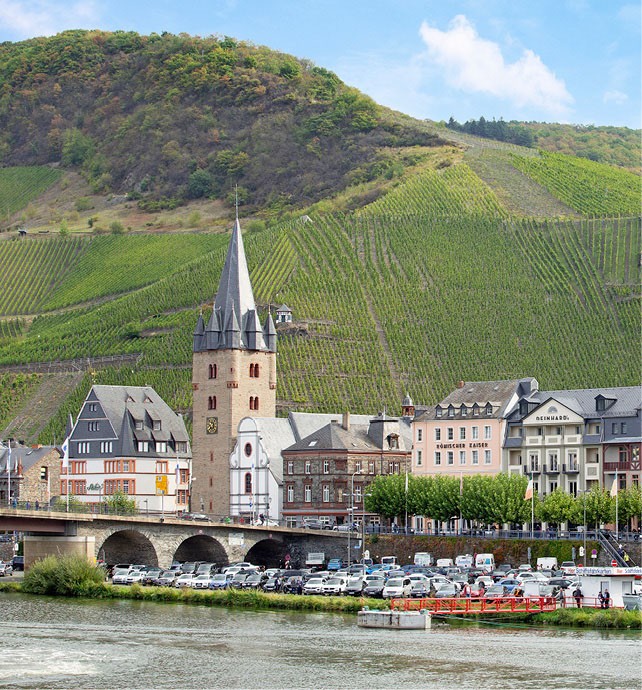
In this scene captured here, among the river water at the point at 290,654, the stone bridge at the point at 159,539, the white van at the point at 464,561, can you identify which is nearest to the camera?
the river water at the point at 290,654

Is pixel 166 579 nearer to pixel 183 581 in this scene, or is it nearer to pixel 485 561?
pixel 183 581

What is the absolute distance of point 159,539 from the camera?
101062mm

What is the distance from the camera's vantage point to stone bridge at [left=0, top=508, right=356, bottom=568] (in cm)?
9612

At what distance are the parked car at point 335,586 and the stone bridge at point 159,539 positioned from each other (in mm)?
18711

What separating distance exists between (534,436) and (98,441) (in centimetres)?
3939

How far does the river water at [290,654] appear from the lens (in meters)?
57.4

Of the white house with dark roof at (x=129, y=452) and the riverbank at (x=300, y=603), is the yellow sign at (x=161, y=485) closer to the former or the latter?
the white house with dark roof at (x=129, y=452)

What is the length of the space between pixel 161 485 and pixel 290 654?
6294 cm

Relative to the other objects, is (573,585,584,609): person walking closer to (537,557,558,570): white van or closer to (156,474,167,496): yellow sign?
(537,557,558,570): white van

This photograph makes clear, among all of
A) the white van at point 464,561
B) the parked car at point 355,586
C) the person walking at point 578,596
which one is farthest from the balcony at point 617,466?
the person walking at point 578,596

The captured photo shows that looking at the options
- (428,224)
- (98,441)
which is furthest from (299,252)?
(98,441)

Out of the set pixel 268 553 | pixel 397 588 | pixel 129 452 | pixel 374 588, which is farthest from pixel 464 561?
pixel 129 452

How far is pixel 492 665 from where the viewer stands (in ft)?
199

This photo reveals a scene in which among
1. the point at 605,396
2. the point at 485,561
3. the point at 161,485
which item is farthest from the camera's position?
the point at 161,485
